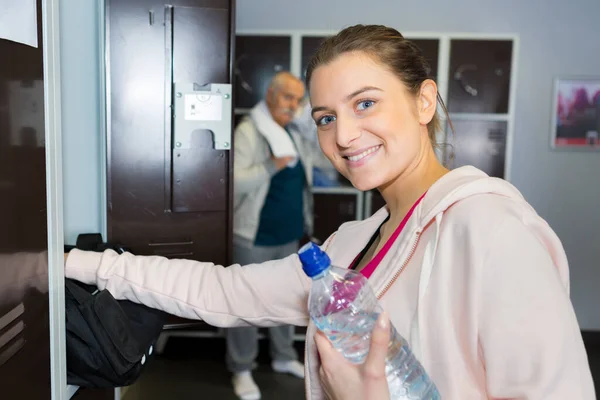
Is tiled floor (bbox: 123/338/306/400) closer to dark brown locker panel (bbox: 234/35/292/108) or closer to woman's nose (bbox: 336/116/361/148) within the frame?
dark brown locker panel (bbox: 234/35/292/108)

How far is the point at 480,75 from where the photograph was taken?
11.3ft

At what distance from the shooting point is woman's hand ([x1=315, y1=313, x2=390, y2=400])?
0.81m

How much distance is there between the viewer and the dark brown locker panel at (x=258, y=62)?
11.2 feet

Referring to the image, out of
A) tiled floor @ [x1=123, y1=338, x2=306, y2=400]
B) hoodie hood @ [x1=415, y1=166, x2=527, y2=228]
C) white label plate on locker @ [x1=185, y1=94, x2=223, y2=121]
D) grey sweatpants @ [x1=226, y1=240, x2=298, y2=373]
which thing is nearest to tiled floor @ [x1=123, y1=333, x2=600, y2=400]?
tiled floor @ [x1=123, y1=338, x2=306, y2=400]

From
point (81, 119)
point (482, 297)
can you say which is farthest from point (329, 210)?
point (482, 297)

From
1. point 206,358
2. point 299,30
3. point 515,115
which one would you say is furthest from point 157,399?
point 515,115

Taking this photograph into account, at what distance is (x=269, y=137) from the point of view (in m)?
3.00

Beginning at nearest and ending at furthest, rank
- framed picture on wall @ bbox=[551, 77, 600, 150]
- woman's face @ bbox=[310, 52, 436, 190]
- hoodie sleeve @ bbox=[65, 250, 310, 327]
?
1. woman's face @ bbox=[310, 52, 436, 190]
2. hoodie sleeve @ bbox=[65, 250, 310, 327]
3. framed picture on wall @ bbox=[551, 77, 600, 150]

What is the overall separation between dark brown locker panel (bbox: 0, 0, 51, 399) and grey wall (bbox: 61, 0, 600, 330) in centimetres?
286

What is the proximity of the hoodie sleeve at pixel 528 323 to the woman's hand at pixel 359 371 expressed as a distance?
6.8 inches

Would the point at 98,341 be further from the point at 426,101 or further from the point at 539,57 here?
the point at 539,57

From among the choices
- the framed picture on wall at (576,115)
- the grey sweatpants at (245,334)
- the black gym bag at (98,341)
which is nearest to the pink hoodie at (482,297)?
the black gym bag at (98,341)

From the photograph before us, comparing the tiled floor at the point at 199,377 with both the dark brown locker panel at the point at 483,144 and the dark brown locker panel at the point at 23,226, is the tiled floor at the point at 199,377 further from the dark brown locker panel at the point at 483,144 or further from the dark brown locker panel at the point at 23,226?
the dark brown locker panel at the point at 23,226

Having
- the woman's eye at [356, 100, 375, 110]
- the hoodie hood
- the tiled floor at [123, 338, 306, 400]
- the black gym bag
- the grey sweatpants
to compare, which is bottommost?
the tiled floor at [123, 338, 306, 400]
